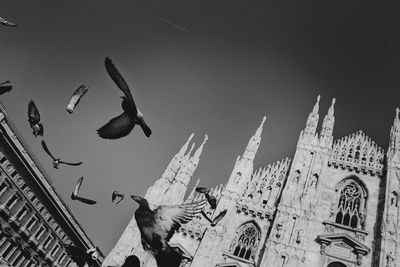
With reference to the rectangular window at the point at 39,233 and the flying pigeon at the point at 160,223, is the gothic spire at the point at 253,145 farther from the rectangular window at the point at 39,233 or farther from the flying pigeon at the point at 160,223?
the rectangular window at the point at 39,233

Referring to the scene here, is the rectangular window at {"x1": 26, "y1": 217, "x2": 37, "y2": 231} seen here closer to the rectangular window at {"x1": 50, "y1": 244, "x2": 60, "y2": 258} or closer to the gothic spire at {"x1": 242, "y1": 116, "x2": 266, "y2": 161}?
the rectangular window at {"x1": 50, "y1": 244, "x2": 60, "y2": 258}

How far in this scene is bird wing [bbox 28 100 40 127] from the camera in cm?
739

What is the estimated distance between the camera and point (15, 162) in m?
28.2

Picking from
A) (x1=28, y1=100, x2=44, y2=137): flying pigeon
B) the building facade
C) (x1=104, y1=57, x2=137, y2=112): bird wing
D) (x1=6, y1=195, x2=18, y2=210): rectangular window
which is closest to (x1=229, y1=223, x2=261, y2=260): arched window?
(x1=28, y1=100, x2=44, y2=137): flying pigeon

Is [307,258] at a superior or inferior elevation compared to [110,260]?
superior

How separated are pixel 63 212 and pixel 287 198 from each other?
78.2 ft

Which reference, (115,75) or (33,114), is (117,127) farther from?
(33,114)

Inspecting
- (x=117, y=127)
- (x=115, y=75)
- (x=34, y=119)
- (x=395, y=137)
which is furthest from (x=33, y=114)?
(x=395, y=137)

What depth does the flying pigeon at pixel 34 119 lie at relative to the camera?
7.39 m

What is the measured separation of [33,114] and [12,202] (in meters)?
24.6

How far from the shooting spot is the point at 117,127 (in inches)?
220

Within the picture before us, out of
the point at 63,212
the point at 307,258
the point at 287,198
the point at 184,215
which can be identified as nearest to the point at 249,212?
the point at 287,198

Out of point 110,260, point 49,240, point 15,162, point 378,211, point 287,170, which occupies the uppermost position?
point 287,170

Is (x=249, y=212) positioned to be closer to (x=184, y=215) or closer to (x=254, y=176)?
(x=254, y=176)
